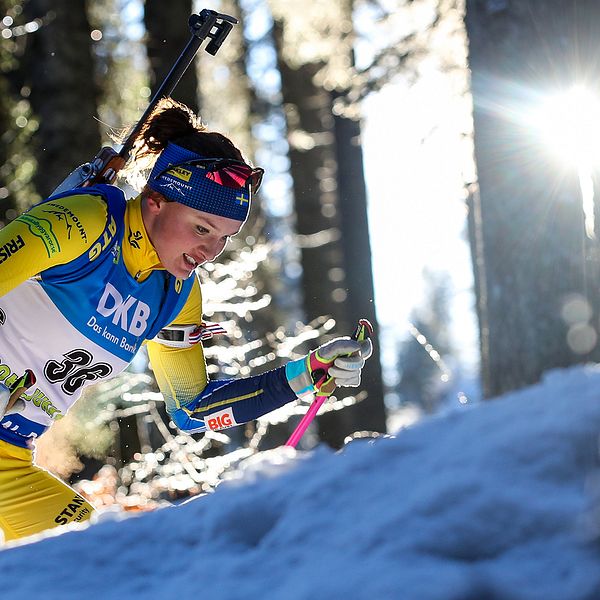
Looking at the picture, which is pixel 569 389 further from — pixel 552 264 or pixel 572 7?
pixel 572 7

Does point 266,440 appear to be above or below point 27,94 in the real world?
below

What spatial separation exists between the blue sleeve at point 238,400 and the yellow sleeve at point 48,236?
102 centimetres

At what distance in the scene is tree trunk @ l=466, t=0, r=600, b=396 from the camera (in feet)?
13.3

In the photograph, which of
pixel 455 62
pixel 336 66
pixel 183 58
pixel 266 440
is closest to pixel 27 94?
pixel 336 66

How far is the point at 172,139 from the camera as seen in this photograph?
12.5 feet

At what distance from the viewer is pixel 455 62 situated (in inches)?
322

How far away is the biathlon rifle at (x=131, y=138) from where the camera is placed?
3762 mm

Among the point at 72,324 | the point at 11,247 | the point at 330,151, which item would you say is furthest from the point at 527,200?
the point at 330,151

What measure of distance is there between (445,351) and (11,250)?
41.1m

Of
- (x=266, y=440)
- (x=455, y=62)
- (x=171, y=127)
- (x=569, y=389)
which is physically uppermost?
(x=455, y=62)

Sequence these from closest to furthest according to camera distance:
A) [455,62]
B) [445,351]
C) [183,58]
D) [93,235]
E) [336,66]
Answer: [93,235], [183,58], [455,62], [336,66], [445,351]

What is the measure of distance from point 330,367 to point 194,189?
0.96 metres

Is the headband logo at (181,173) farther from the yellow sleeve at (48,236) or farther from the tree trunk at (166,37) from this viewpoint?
the tree trunk at (166,37)

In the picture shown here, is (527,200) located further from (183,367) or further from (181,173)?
(183,367)
